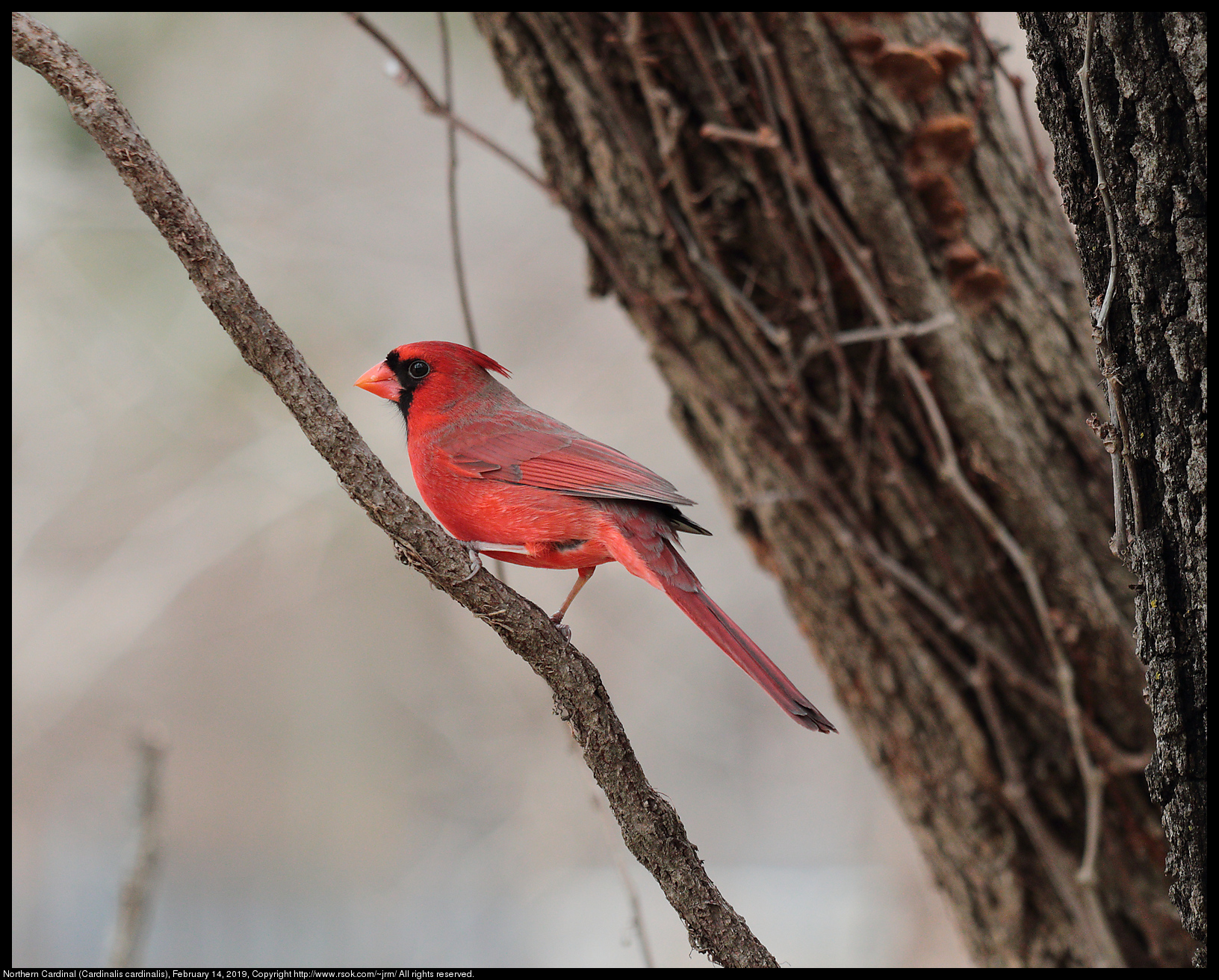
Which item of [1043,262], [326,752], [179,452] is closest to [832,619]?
[1043,262]

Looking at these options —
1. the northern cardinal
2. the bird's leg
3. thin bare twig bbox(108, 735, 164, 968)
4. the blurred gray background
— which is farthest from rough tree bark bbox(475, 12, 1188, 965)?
the blurred gray background

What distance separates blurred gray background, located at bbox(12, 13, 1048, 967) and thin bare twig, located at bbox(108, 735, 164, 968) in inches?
124

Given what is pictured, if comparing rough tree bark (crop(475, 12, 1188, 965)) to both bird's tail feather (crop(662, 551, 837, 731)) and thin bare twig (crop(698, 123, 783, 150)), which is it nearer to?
thin bare twig (crop(698, 123, 783, 150))

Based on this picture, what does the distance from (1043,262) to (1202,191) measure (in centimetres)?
156

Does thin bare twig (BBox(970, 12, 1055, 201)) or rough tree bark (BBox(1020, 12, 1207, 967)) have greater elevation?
thin bare twig (BBox(970, 12, 1055, 201))

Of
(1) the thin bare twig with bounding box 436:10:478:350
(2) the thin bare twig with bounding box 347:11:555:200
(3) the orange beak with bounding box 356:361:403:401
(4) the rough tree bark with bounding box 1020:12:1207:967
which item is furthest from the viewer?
(2) the thin bare twig with bounding box 347:11:555:200

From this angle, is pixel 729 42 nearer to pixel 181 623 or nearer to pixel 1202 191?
pixel 1202 191

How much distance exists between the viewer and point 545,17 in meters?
2.62

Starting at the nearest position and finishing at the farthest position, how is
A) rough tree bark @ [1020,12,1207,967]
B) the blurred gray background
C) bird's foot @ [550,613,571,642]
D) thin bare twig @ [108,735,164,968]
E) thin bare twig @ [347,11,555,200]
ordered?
rough tree bark @ [1020,12,1207,967]
bird's foot @ [550,613,571,642]
thin bare twig @ [108,735,164,968]
thin bare twig @ [347,11,555,200]
the blurred gray background

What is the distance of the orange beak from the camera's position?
1979 millimetres

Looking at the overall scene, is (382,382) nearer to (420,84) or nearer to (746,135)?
(420,84)

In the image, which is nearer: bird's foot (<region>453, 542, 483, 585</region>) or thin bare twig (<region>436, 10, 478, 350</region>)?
bird's foot (<region>453, 542, 483, 585</region>)

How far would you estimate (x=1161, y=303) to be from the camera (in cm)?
129

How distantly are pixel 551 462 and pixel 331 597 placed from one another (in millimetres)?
6384
